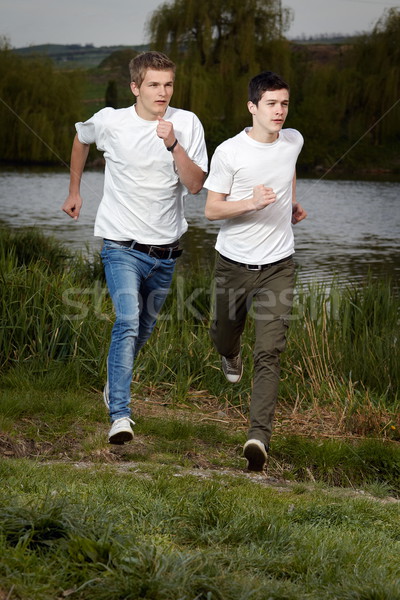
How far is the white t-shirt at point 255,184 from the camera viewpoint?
17.0ft

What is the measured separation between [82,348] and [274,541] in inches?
154

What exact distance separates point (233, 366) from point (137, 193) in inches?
67.5

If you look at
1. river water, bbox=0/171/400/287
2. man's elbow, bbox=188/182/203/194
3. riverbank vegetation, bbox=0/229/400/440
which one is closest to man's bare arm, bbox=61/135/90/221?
man's elbow, bbox=188/182/203/194

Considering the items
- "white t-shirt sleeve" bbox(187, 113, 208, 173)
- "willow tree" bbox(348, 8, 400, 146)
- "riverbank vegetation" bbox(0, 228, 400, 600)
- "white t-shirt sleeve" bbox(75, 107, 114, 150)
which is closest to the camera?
"riverbank vegetation" bbox(0, 228, 400, 600)

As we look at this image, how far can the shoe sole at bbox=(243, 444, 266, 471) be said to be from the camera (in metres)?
5.12

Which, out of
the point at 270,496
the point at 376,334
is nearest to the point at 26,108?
the point at 376,334

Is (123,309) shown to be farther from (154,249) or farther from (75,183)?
(75,183)

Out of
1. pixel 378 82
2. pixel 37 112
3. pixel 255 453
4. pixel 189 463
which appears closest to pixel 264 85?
pixel 255 453

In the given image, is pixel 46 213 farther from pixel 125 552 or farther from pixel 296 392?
pixel 125 552

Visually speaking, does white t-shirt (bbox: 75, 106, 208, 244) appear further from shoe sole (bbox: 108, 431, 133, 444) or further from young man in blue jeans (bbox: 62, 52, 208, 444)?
shoe sole (bbox: 108, 431, 133, 444)

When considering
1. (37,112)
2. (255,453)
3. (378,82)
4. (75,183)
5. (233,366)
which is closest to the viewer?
(255,453)

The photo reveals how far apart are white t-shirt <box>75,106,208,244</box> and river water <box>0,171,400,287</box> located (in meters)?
5.21

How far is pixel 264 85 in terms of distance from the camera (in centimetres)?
516

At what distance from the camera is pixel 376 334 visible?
8367 mm
